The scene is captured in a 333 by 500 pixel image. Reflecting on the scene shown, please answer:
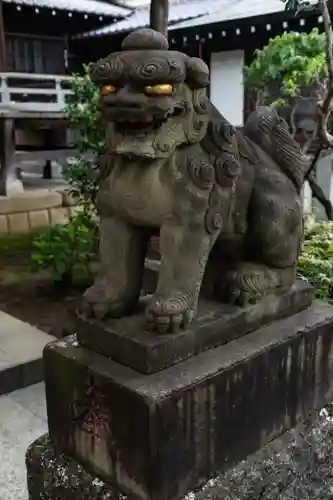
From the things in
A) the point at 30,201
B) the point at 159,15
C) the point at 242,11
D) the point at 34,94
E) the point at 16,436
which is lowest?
the point at 16,436

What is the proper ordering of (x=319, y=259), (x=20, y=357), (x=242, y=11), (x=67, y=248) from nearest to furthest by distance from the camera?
(x=20, y=357) → (x=319, y=259) → (x=67, y=248) → (x=242, y=11)

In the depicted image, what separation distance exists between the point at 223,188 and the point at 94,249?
3358 mm

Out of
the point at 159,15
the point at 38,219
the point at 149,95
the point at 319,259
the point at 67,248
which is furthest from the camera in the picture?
the point at 38,219

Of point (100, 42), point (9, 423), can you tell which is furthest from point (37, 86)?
point (9, 423)

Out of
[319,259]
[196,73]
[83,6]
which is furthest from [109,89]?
[83,6]

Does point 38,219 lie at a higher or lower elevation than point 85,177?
lower

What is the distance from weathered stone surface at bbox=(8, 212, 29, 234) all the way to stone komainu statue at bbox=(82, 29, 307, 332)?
18.6 feet

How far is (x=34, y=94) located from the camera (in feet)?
24.3

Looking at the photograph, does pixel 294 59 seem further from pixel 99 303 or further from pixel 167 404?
pixel 167 404

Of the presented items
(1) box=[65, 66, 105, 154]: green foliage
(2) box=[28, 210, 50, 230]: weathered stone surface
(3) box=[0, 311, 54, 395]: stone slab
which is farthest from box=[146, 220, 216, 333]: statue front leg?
(2) box=[28, 210, 50, 230]: weathered stone surface

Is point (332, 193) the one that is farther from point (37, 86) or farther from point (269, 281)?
point (269, 281)

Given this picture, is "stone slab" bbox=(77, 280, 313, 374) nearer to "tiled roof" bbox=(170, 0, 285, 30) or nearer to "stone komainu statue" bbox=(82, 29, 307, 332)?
"stone komainu statue" bbox=(82, 29, 307, 332)

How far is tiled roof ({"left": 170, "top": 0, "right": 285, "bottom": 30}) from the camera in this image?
25.1 ft

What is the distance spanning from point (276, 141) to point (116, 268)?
0.67 m
